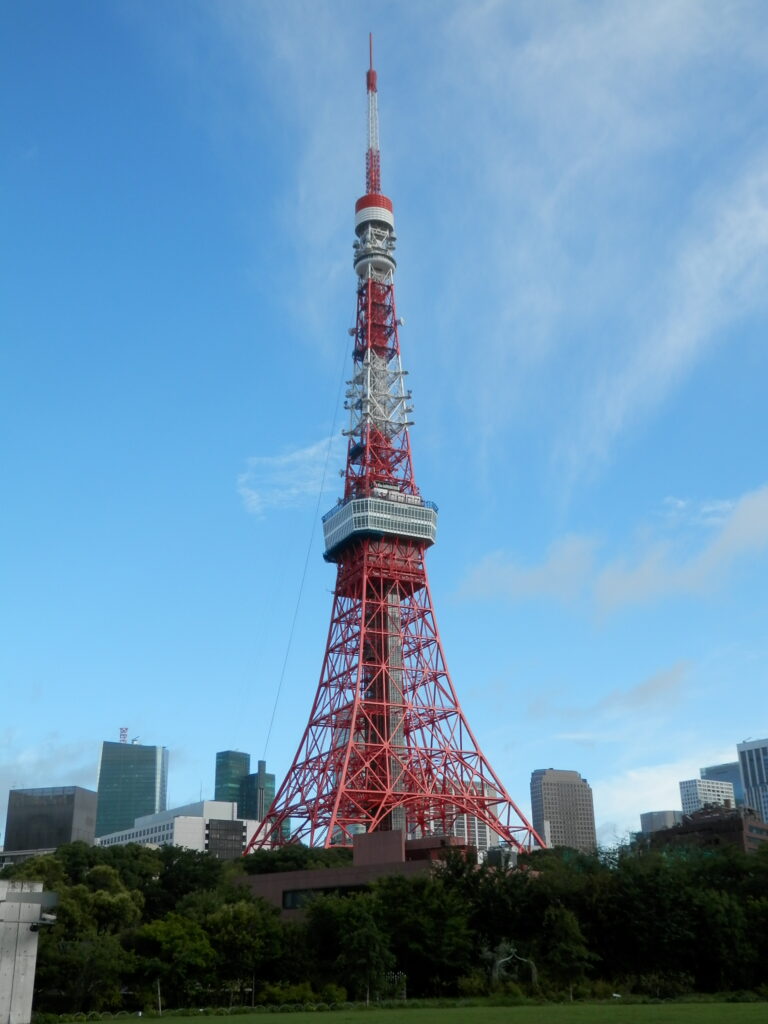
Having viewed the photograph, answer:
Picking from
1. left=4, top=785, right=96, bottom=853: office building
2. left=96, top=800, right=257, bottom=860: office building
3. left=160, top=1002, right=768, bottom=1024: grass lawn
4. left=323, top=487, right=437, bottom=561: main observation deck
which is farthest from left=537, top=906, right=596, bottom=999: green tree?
left=96, top=800, right=257, bottom=860: office building

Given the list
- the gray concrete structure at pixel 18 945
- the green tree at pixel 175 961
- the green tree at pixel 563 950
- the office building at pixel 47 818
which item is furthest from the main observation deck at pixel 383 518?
the office building at pixel 47 818

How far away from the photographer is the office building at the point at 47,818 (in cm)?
11544

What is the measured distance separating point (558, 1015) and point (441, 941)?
12.3 meters

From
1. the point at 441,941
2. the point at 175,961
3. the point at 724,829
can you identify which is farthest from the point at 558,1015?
the point at 724,829

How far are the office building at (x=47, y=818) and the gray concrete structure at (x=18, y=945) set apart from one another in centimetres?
Answer: 9871

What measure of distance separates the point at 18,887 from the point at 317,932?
2044 centimetres

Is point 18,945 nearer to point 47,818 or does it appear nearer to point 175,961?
point 175,961

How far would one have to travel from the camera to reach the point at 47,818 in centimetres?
11681

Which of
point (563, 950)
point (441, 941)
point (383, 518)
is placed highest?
point (383, 518)

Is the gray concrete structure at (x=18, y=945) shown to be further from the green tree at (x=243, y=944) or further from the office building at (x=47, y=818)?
the office building at (x=47, y=818)

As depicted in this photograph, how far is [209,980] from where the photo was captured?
3738cm

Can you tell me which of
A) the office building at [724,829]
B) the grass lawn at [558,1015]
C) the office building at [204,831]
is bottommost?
the grass lawn at [558,1015]

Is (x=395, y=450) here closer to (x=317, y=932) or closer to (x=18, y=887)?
(x=317, y=932)

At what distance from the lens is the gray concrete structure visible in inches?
861
